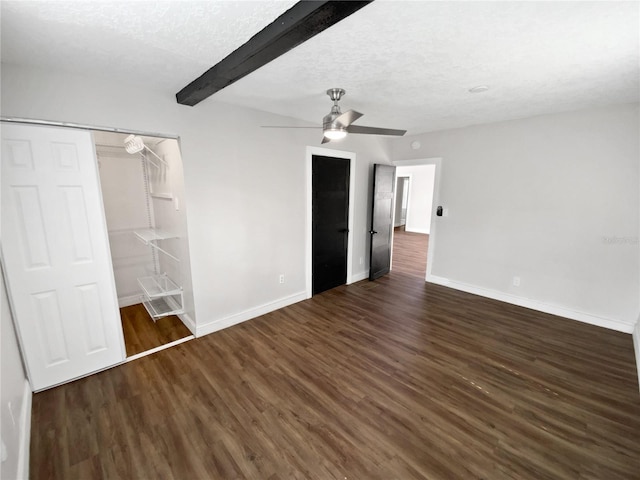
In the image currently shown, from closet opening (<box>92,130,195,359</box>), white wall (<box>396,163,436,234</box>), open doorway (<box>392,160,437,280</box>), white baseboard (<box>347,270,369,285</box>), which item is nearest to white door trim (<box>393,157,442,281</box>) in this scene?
white baseboard (<box>347,270,369,285</box>)

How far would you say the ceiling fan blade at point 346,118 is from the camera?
6.93 feet

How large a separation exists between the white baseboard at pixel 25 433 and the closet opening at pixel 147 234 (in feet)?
2.24

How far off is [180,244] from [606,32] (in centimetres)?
365

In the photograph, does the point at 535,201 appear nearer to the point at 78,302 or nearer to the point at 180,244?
the point at 180,244

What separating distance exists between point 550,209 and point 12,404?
522 centimetres

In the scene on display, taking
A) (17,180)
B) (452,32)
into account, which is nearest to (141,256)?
(17,180)

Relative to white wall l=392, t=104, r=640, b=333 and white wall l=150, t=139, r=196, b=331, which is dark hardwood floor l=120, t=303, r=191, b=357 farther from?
white wall l=392, t=104, r=640, b=333

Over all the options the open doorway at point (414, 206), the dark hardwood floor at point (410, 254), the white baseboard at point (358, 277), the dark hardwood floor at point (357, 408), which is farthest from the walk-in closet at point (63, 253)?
the open doorway at point (414, 206)

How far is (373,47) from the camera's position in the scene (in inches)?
64.9

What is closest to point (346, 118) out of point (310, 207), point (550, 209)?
point (310, 207)

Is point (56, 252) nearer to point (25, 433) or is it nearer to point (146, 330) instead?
point (25, 433)

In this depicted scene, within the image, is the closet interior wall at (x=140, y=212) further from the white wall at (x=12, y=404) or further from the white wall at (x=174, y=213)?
the white wall at (x=12, y=404)

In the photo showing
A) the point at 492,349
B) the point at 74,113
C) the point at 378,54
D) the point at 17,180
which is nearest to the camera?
the point at 378,54

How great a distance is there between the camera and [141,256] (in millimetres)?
3713
